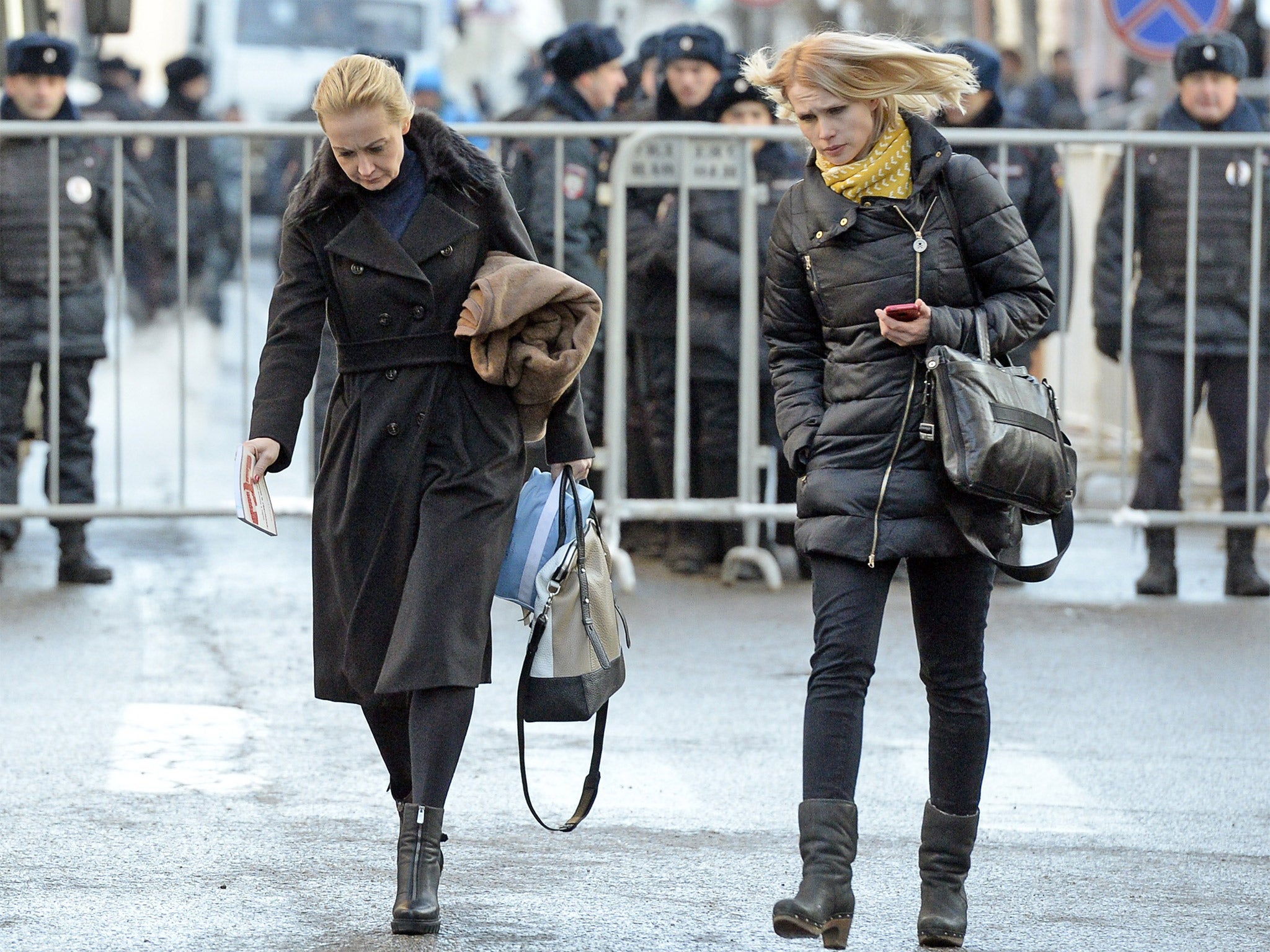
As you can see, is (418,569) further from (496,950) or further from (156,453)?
(156,453)

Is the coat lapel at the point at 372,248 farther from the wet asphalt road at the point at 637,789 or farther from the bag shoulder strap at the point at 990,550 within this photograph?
the wet asphalt road at the point at 637,789

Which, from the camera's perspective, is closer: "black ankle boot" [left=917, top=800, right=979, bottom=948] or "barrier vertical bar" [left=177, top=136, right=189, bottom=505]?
"black ankle boot" [left=917, top=800, right=979, bottom=948]

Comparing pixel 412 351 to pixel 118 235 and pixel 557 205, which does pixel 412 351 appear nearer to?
pixel 557 205

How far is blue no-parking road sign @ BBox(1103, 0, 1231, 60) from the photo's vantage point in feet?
40.2

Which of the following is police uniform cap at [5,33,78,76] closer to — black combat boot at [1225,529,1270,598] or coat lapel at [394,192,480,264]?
coat lapel at [394,192,480,264]

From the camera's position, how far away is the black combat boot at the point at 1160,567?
878 cm

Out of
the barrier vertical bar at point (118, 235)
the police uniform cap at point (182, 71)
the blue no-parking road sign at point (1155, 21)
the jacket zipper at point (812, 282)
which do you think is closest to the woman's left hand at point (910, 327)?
the jacket zipper at point (812, 282)

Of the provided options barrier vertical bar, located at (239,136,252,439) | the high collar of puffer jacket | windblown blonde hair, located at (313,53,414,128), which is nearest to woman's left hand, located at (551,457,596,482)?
the high collar of puffer jacket

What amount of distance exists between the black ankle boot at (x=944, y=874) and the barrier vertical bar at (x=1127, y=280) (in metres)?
4.66

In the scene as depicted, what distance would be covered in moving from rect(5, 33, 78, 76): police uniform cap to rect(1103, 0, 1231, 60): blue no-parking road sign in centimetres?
607

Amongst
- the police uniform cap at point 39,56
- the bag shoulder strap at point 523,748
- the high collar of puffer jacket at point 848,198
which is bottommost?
the bag shoulder strap at point 523,748

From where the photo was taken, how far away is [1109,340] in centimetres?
891

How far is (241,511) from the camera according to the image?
4.46m

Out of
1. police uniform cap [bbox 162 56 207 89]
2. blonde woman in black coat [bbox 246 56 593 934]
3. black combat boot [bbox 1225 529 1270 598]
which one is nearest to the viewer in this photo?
blonde woman in black coat [bbox 246 56 593 934]
